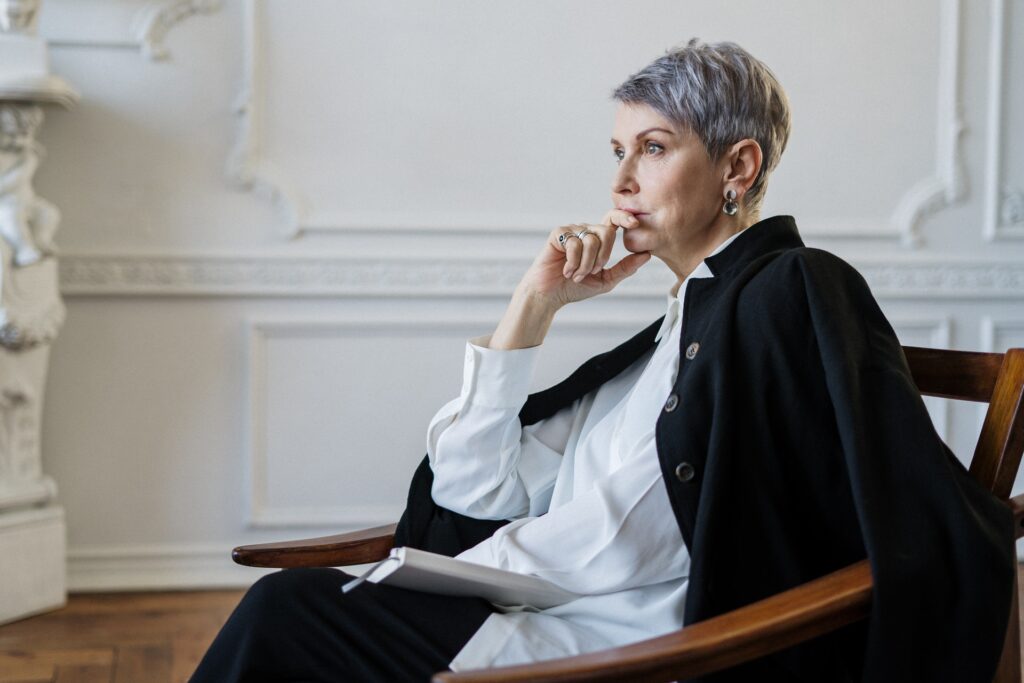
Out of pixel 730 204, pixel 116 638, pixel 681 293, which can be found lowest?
pixel 116 638

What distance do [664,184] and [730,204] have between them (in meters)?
0.10

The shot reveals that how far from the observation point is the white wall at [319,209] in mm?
2777

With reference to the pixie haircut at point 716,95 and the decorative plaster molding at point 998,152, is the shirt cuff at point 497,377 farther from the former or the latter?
the decorative plaster molding at point 998,152

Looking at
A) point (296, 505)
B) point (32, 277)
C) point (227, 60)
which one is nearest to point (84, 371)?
point (32, 277)

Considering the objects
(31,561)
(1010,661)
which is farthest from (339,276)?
(1010,661)

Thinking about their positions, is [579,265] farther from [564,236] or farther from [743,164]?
[743,164]

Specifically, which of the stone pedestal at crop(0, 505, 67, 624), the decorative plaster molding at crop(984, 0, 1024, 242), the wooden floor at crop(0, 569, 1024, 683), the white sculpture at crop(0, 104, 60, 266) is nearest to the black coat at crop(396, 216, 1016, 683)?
the wooden floor at crop(0, 569, 1024, 683)

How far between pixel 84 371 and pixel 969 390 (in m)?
2.29

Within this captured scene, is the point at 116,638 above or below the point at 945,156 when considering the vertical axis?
below

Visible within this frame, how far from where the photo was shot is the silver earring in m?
1.49

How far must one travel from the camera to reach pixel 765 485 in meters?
1.17

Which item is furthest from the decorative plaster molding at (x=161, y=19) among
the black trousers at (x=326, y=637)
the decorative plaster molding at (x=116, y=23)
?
the black trousers at (x=326, y=637)

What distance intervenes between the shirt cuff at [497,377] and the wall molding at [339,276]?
1.38 metres

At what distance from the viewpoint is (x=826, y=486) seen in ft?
3.81
